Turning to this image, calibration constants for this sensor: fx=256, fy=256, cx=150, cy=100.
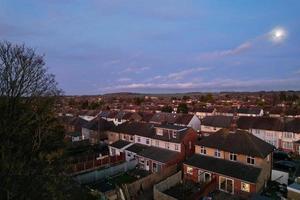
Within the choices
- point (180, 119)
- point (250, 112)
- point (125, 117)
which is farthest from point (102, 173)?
point (250, 112)

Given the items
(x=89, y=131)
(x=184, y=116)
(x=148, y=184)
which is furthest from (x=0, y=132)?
(x=184, y=116)

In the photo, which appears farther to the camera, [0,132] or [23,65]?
[23,65]

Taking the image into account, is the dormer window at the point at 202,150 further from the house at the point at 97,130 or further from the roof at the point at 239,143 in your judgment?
the house at the point at 97,130

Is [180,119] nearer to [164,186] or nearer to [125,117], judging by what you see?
[125,117]

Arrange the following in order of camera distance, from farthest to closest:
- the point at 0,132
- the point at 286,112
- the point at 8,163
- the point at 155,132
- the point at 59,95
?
the point at 286,112 < the point at 155,132 < the point at 59,95 < the point at 0,132 < the point at 8,163

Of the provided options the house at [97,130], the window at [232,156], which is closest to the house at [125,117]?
the house at [97,130]

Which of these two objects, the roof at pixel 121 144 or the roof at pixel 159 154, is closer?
the roof at pixel 159 154

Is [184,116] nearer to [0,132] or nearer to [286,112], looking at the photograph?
[286,112]
